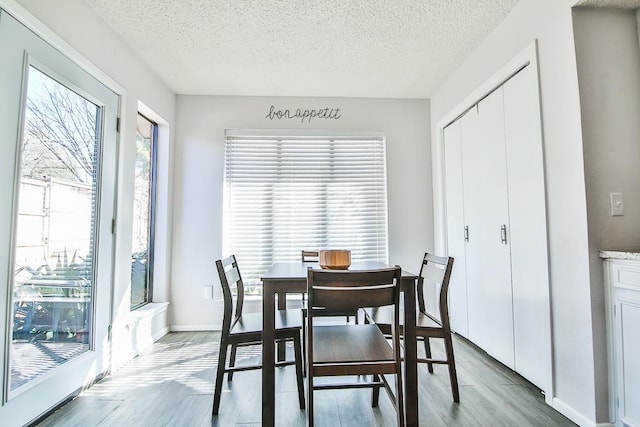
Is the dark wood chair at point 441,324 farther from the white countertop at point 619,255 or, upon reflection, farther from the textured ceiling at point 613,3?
the textured ceiling at point 613,3

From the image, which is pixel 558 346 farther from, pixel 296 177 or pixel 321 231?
pixel 296 177

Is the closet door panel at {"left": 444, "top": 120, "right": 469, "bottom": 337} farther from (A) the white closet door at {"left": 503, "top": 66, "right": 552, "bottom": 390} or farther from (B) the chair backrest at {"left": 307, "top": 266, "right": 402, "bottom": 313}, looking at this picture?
(B) the chair backrest at {"left": 307, "top": 266, "right": 402, "bottom": 313}

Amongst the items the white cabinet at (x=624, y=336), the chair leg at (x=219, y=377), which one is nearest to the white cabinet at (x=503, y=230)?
the white cabinet at (x=624, y=336)

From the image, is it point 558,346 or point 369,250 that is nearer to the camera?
point 558,346

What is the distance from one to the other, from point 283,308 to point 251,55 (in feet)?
6.92

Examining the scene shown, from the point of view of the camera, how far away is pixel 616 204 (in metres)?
1.70

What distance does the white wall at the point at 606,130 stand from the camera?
65.7 inches

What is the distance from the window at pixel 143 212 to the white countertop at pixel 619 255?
3.39 metres

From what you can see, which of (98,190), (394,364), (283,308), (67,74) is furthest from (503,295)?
(67,74)

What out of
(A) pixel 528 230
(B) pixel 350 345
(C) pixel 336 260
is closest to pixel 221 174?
(C) pixel 336 260

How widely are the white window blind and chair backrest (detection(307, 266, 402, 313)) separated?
2.08 metres

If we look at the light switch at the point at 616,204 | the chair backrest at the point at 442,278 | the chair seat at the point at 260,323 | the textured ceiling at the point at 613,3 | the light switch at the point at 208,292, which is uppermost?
the textured ceiling at the point at 613,3

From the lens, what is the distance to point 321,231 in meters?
3.62

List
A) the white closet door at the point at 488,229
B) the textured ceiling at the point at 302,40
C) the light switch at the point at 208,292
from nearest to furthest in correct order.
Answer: the textured ceiling at the point at 302,40, the white closet door at the point at 488,229, the light switch at the point at 208,292
